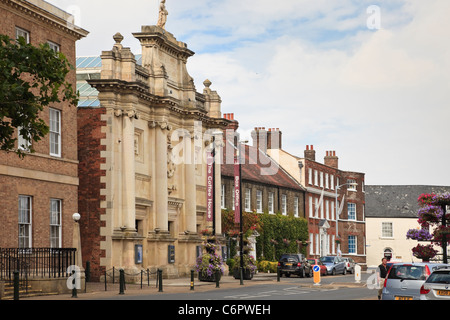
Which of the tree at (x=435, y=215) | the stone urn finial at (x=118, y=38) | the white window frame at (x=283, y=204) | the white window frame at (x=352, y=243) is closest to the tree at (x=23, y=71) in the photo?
the stone urn finial at (x=118, y=38)

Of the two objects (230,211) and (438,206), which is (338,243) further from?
(438,206)

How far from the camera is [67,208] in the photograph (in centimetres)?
3609

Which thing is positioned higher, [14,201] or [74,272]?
[14,201]

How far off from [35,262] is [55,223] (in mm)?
2958

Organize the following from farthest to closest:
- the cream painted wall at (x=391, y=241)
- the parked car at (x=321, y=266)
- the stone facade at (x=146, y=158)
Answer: the cream painted wall at (x=391, y=241) → the parked car at (x=321, y=266) → the stone facade at (x=146, y=158)

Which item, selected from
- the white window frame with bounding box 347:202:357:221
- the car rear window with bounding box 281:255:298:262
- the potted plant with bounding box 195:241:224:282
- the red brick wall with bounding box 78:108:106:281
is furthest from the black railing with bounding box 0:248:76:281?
the white window frame with bounding box 347:202:357:221

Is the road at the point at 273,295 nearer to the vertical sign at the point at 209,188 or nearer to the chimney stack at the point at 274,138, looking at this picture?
the vertical sign at the point at 209,188

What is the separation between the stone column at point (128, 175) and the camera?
41.4m

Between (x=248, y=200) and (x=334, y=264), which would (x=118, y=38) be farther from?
(x=334, y=264)

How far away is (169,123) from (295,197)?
26.8 metres

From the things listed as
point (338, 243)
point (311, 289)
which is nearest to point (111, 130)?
point (311, 289)

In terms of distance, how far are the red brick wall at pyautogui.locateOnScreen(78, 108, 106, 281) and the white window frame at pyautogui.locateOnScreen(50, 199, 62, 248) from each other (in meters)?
5.48

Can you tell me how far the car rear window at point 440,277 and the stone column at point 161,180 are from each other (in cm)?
2598

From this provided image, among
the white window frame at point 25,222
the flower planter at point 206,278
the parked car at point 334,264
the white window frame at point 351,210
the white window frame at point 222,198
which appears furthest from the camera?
the white window frame at point 351,210
